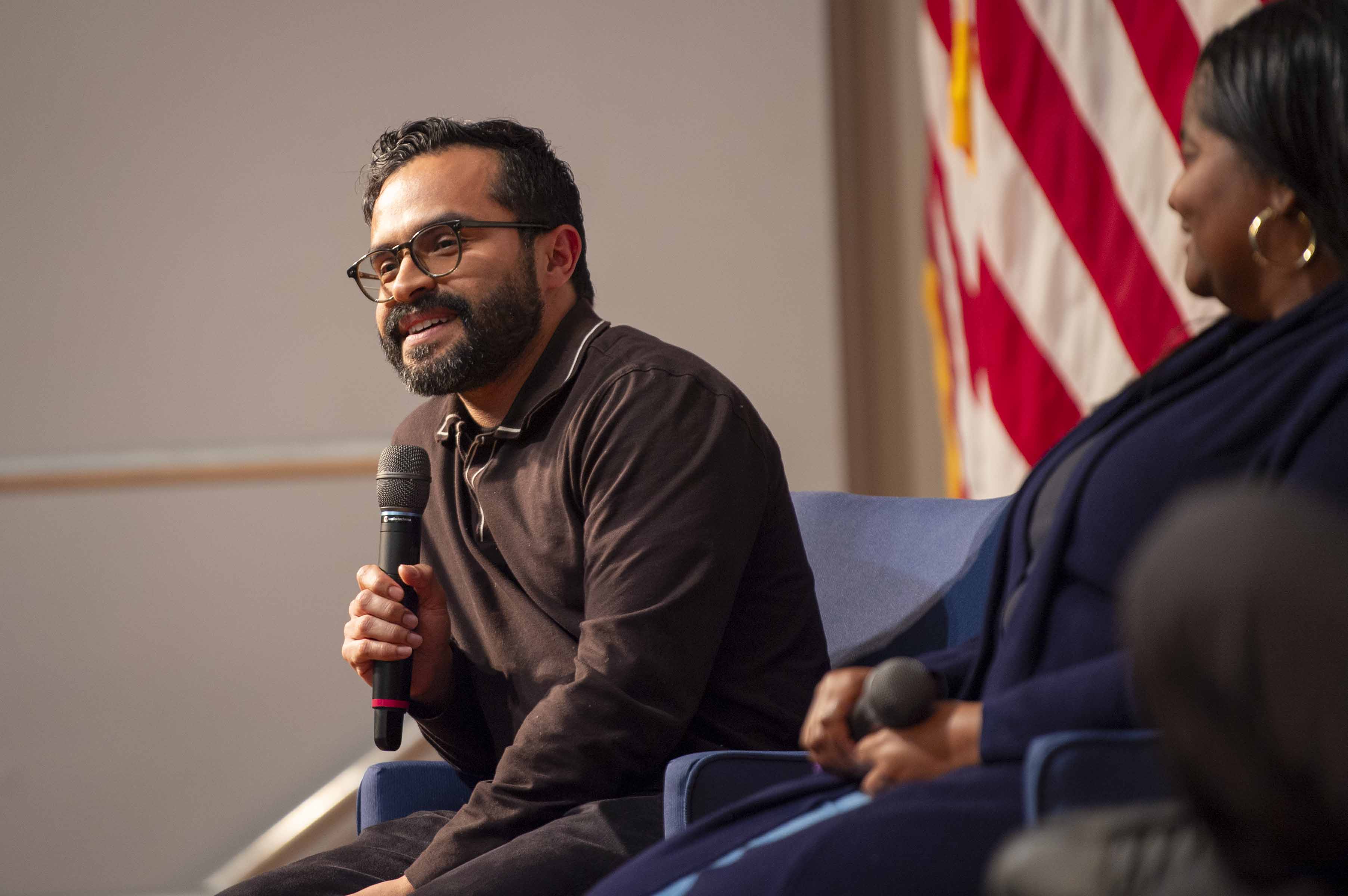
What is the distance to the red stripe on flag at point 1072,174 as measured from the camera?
2152 millimetres

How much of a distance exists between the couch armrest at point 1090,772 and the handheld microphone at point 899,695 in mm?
150

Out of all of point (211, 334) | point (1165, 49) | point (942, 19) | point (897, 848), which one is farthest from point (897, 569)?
point (211, 334)

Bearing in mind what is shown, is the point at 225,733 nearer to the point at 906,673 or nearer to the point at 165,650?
the point at 165,650

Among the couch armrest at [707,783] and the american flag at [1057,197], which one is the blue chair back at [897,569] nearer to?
the couch armrest at [707,783]

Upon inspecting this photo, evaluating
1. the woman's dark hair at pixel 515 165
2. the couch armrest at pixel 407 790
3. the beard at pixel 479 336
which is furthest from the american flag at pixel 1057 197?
the couch armrest at pixel 407 790

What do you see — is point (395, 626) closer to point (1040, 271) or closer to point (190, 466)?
point (1040, 271)

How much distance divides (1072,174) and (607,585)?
4.59 feet

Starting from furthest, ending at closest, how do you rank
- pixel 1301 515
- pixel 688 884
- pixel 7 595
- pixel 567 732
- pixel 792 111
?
1. pixel 7 595
2. pixel 792 111
3. pixel 567 732
4. pixel 688 884
5. pixel 1301 515

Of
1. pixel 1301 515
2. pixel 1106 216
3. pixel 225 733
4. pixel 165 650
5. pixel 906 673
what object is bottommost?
pixel 225 733

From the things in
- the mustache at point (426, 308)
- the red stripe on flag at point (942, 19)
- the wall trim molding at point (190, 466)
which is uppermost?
the red stripe on flag at point (942, 19)

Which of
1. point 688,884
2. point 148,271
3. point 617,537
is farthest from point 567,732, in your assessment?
point 148,271

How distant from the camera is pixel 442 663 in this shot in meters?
1.56

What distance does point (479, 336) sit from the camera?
5.15 ft

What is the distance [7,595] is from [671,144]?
6.24ft
